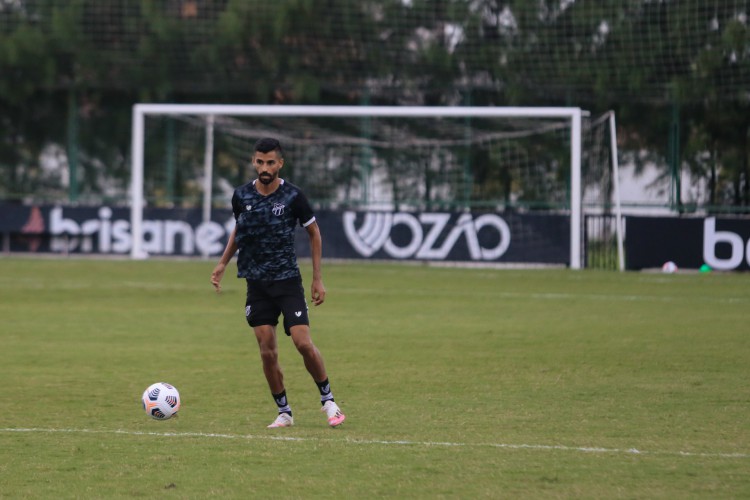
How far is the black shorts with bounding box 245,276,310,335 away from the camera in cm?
932

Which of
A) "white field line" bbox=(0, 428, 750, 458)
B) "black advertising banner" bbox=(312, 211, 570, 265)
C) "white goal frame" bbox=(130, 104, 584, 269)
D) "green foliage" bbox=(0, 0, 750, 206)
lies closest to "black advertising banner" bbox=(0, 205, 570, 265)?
"black advertising banner" bbox=(312, 211, 570, 265)

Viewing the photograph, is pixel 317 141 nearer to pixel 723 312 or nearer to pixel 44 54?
pixel 44 54

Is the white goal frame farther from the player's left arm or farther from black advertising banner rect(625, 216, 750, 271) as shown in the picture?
the player's left arm

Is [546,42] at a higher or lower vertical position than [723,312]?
higher

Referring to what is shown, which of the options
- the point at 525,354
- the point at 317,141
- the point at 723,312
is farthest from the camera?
the point at 317,141

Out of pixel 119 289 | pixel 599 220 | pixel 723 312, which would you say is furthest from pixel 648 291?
pixel 119 289

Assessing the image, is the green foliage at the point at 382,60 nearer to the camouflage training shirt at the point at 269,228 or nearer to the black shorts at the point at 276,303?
the camouflage training shirt at the point at 269,228

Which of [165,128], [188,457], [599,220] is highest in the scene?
[165,128]

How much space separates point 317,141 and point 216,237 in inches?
178

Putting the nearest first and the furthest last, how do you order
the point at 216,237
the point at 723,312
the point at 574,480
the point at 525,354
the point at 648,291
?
1. the point at 574,480
2. the point at 525,354
3. the point at 723,312
4. the point at 648,291
5. the point at 216,237

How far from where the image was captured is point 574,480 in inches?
293

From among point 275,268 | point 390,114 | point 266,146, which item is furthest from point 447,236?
point 266,146

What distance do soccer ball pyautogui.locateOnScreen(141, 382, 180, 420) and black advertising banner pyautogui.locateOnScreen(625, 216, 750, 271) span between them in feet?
62.3

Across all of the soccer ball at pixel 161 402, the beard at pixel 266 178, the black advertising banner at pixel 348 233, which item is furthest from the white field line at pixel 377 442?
the black advertising banner at pixel 348 233
